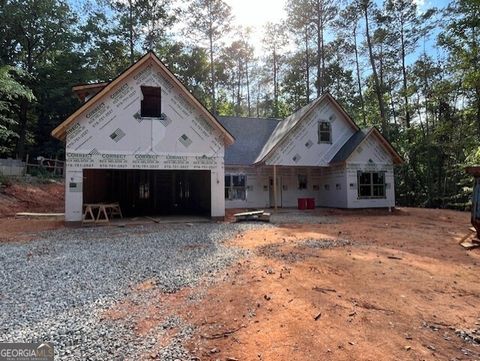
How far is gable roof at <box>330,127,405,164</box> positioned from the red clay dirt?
14851 mm

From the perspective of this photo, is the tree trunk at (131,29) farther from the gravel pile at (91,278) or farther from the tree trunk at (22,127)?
the gravel pile at (91,278)

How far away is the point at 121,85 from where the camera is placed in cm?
1305

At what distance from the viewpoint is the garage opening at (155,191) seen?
1855 centimetres

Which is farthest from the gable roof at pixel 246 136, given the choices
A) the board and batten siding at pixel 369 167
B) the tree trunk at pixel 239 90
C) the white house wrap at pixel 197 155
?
the tree trunk at pixel 239 90

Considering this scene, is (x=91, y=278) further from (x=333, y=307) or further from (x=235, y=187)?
(x=235, y=187)

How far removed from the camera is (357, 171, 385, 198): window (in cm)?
1913

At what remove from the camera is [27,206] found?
60.5 ft

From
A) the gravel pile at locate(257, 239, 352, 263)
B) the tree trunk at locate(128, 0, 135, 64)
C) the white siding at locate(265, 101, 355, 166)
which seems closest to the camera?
the gravel pile at locate(257, 239, 352, 263)

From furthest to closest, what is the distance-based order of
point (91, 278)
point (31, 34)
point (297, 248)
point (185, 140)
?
point (31, 34)
point (185, 140)
point (297, 248)
point (91, 278)

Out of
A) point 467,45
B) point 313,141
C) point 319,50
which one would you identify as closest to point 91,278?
point 313,141

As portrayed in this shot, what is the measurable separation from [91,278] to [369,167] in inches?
679

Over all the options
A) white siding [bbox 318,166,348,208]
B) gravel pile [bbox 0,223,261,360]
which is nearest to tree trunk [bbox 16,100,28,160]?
gravel pile [bbox 0,223,261,360]

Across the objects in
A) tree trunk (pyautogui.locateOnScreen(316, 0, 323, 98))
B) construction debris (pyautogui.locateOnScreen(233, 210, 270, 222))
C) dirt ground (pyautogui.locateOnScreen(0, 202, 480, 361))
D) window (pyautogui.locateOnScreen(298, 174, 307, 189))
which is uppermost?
tree trunk (pyautogui.locateOnScreen(316, 0, 323, 98))
